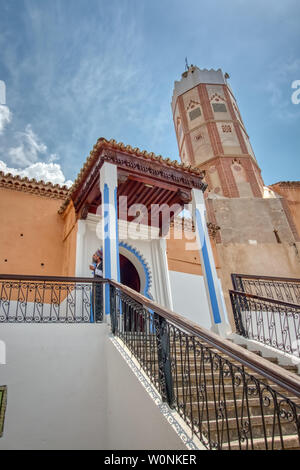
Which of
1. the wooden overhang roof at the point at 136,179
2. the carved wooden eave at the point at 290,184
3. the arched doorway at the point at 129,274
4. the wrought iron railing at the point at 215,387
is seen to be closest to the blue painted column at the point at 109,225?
the wooden overhang roof at the point at 136,179

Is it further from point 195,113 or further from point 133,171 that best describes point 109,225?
point 195,113

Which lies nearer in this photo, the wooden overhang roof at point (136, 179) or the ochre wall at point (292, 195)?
the wooden overhang roof at point (136, 179)

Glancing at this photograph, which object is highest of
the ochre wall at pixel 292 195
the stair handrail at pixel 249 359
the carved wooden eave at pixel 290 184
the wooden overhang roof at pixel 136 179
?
the carved wooden eave at pixel 290 184

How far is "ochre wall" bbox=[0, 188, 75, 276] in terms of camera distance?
817cm

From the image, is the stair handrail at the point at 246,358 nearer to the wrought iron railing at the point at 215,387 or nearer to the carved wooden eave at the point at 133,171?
the wrought iron railing at the point at 215,387

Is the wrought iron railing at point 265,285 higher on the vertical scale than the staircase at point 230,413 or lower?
higher

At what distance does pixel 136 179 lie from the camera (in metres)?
Result: 7.67

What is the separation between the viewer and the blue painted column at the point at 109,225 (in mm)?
6137

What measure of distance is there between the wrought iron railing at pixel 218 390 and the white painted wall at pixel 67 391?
1.39ft

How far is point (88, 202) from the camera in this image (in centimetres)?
823

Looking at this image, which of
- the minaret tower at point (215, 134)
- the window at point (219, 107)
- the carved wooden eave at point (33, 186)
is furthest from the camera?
the window at point (219, 107)

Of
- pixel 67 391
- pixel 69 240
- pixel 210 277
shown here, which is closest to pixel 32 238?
pixel 69 240

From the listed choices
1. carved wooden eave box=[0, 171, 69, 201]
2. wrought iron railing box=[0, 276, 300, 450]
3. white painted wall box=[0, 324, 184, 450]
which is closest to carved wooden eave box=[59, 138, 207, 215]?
carved wooden eave box=[0, 171, 69, 201]
